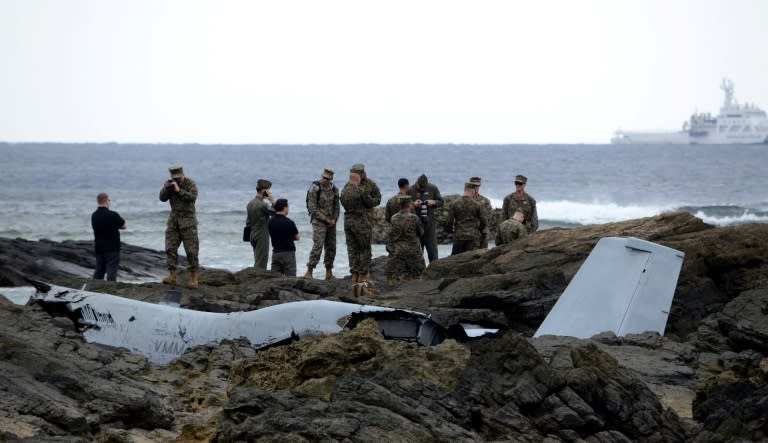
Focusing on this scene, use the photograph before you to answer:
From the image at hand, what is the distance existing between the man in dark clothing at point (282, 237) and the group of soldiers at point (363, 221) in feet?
1.14

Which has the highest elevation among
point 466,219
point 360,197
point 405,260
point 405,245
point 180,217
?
point 360,197

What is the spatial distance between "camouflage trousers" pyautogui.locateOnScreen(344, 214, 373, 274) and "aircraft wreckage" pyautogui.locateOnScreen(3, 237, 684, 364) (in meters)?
5.65

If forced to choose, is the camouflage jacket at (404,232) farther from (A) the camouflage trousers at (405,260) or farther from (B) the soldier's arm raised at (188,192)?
(B) the soldier's arm raised at (188,192)

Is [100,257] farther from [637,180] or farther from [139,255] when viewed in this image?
[637,180]

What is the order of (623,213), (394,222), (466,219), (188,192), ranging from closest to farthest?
(188,192)
(394,222)
(466,219)
(623,213)

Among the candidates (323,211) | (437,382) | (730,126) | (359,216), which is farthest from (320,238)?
(730,126)

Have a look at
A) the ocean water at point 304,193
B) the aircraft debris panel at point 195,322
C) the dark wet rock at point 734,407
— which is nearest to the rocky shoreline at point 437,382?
the dark wet rock at point 734,407

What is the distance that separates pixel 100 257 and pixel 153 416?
8982mm

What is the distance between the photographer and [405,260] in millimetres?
16062

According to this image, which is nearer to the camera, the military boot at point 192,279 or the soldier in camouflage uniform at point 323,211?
the military boot at point 192,279

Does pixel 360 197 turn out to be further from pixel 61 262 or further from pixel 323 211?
pixel 61 262

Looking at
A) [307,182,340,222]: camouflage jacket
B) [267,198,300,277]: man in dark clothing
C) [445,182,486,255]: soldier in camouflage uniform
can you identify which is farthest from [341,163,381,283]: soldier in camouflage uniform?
[445,182,486,255]: soldier in camouflage uniform

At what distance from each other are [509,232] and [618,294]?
6053mm

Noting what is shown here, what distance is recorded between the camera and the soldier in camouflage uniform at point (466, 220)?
16.9m
